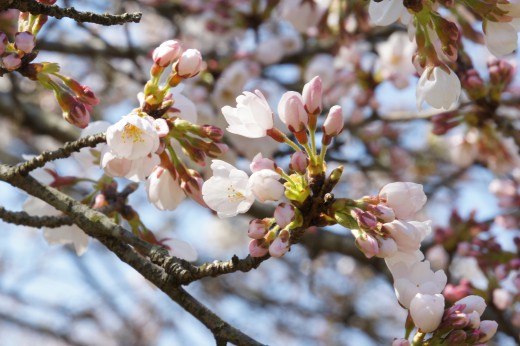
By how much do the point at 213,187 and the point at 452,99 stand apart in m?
0.59

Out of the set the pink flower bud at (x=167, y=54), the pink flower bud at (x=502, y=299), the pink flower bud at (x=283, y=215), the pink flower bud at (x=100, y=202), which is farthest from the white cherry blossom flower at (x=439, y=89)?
the pink flower bud at (x=502, y=299)

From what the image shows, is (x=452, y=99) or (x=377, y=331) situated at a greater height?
(x=452, y=99)

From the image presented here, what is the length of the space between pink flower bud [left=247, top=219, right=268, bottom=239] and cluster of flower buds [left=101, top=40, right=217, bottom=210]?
0.23 metres

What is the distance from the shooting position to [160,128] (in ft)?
4.81

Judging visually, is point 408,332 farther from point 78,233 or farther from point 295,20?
point 295,20

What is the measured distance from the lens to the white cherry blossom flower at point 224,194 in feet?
4.88

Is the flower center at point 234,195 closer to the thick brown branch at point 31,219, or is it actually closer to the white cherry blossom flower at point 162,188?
the white cherry blossom flower at point 162,188

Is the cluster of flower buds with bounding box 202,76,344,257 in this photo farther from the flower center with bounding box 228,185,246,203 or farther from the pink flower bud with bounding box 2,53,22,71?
the pink flower bud with bounding box 2,53,22,71

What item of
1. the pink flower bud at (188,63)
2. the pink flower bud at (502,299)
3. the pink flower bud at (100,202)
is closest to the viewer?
the pink flower bud at (188,63)

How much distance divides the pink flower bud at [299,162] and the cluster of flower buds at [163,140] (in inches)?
8.1

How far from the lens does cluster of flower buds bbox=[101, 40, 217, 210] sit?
57.4 inches

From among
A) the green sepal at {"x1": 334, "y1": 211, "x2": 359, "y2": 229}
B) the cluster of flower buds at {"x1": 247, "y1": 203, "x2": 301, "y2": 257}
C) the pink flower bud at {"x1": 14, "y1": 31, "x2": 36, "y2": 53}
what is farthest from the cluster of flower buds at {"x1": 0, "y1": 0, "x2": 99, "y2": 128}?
the green sepal at {"x1": 334, "y1": 211, "x2": 359, "y2": 229}

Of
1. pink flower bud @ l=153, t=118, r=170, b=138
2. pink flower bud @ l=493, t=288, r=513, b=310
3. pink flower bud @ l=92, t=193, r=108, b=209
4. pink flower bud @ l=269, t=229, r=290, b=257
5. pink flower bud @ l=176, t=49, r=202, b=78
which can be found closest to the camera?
pink flower bud @ l=269, t=229, r=290, b=257

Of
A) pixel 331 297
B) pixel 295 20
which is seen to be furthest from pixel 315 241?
pixel 331 297
